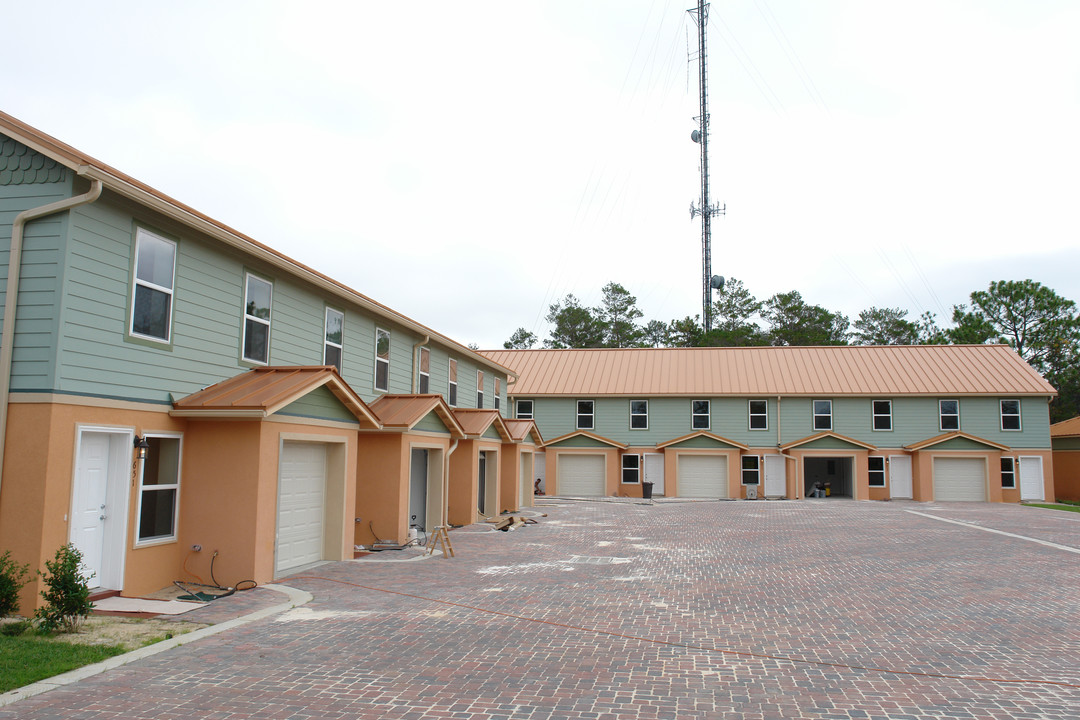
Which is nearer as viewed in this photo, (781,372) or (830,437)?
(830,437)

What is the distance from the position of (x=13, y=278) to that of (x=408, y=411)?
8295mm

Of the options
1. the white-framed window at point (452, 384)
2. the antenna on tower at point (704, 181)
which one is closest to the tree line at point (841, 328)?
the antenna on tower at point (704, 181)

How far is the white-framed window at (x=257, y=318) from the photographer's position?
42.7 ft

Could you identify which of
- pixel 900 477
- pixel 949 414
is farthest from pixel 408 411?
pixel 949 414

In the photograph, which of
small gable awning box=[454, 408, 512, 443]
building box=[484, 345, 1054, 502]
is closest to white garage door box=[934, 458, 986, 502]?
building box=[484, 345, 1054, 502]

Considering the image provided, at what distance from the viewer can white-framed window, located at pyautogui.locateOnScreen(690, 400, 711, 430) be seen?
36000 mm

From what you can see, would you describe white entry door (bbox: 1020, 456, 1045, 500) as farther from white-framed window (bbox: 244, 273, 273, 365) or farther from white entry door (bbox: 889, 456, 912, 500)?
white-framed window (bbox: 244, 273, 273, 365)

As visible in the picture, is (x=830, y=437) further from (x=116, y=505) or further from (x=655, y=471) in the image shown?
(x=116, y=505)

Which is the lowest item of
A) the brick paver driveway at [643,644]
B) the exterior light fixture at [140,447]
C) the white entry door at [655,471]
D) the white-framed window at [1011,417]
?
the brick paver driveway at [643,644]

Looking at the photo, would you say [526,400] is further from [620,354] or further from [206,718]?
[206,718]

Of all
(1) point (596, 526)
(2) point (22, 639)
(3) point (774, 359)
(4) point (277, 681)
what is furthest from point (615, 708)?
(3) point (774, 359)

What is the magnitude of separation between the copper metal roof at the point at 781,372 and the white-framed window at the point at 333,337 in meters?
21.2

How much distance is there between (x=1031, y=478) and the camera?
1314 inches

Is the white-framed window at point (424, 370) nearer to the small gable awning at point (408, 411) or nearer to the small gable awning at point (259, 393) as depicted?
the small gable awning at point (408, 411)
